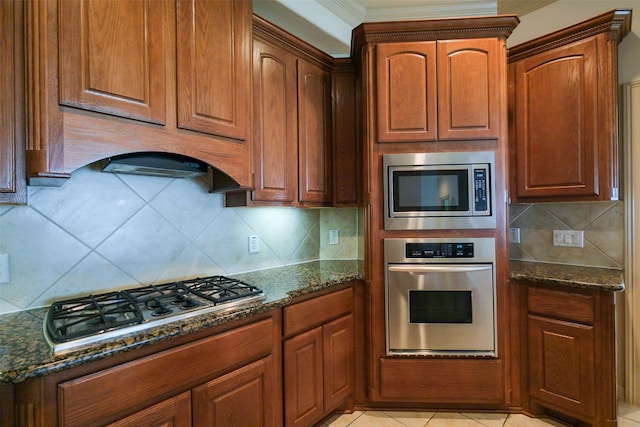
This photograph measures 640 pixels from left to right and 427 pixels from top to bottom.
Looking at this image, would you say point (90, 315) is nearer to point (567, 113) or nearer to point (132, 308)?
point (132, 308)

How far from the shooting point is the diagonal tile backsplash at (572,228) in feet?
7.11

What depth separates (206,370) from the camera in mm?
1293

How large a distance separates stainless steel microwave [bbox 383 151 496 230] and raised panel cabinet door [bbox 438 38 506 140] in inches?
6.4

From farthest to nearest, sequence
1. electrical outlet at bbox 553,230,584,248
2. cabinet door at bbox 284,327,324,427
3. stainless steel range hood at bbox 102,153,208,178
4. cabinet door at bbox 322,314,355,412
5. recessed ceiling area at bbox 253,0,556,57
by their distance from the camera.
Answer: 1. recessed ceiling area at bbox 253,0,556,57
2. electrical outlet at bbox 553,230,584,248
3. cabinet door at bbox 322,314,355,412
4. cabinet door at bbox 284,327,324,427
5. stainless steel range hood at bbox 102,153,208,178

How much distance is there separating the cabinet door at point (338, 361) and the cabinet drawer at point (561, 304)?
3.73 feet

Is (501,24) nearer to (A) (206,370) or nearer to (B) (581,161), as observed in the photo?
(B) (581,161)

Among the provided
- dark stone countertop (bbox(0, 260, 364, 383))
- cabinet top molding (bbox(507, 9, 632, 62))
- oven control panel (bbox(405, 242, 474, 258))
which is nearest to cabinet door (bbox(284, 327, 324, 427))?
dark stone countertop (bbox(0, 260, 364, 383))

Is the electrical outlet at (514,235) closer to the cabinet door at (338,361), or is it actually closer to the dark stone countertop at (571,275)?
the dark stone countertop at (571,275)

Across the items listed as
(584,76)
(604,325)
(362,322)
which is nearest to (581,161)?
(584,76)

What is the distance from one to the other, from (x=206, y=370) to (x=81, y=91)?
115 centimetres

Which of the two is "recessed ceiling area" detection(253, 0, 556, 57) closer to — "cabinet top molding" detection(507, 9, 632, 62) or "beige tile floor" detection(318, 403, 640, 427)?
"cabinet top molding" detection(507, 9, 632, 62)

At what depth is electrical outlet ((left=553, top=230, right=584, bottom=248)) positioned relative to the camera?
2270 mm

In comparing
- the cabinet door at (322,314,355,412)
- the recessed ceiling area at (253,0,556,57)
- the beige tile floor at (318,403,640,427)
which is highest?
the recessed ceiling area at (253,0,556,57)

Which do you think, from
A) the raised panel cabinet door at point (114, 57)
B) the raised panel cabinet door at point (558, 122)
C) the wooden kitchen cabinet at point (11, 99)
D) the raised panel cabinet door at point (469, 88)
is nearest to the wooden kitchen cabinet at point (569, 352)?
the raised panel cabinet door at point (558, 122)
